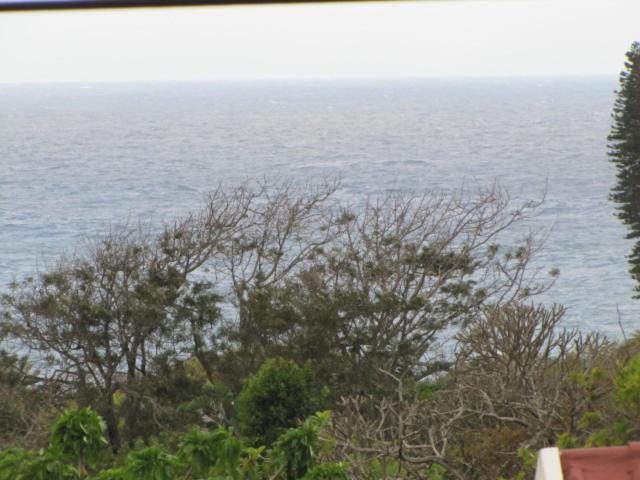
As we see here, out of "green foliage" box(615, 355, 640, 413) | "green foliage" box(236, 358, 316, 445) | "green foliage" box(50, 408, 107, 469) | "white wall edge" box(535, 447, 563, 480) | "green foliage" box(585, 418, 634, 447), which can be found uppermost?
"white wall edge" box(535, 447, 563, 480)

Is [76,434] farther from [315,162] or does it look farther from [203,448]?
[315,162]

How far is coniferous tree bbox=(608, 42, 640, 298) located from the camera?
12.6 metres

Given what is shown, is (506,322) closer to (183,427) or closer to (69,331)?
(183,427)

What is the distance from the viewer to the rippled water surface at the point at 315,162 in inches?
888

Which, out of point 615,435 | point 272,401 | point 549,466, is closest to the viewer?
point 549,466

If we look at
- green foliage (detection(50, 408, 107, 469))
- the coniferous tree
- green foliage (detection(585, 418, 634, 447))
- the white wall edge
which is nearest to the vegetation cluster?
the coniferous tree

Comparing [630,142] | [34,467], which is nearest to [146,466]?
[34,467]

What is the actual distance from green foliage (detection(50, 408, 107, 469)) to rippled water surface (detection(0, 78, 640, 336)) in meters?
12.1

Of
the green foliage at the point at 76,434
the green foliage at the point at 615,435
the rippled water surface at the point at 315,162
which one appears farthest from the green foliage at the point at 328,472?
the rippled water surface at the point at 315,162

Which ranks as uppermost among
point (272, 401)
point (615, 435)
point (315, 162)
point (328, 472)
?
point (328, 472)

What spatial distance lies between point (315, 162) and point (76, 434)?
29.5m

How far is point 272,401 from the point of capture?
7434mm

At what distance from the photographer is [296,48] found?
165 feet

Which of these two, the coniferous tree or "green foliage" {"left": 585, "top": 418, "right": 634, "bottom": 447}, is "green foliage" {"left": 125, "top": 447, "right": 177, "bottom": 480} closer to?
"green foliage" {"left": 585, "top": 418, "right": 634, "bottom": 447}
